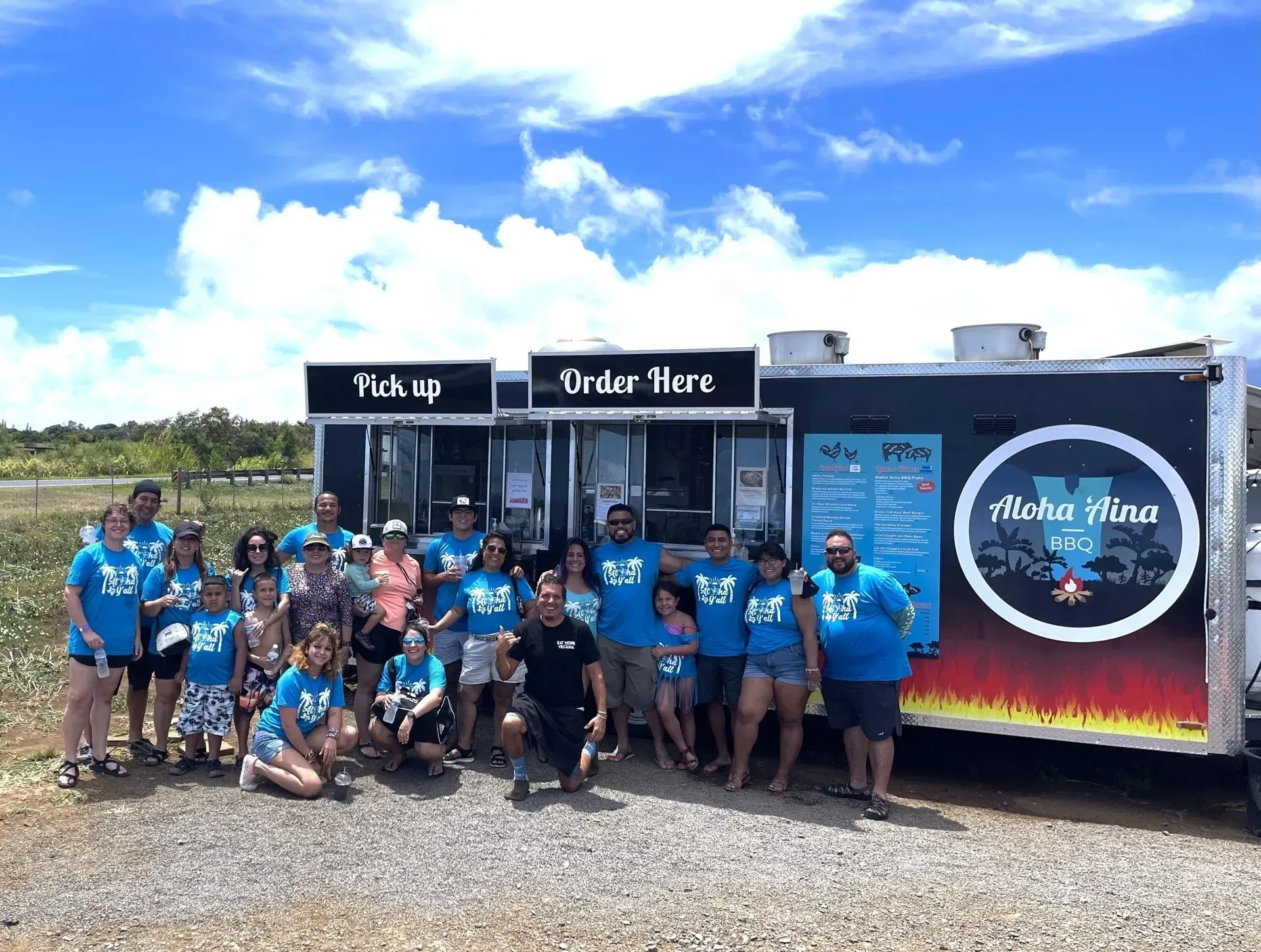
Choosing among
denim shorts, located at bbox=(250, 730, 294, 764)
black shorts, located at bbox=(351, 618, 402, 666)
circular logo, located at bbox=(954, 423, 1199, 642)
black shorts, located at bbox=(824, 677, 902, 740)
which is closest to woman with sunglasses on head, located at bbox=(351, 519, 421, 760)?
black shorts, located at bbox=(351, 618, 402, 666)

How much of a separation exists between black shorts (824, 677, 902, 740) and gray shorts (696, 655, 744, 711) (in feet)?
2.01

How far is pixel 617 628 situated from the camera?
6.62 m

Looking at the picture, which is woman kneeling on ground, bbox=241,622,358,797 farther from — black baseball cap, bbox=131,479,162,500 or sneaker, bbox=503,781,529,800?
black baseball cap, bbox=131,479,162,500

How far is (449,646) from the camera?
270 inches

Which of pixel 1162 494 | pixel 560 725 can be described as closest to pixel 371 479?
pixel 560 725

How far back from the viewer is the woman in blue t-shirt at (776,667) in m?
6.23

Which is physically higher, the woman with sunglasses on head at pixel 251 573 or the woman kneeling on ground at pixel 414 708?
the woman with sunglasses on head at pixel 251 573

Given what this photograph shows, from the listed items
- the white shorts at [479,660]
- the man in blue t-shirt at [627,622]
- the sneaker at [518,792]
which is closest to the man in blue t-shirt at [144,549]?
the white shorts at [479,660]

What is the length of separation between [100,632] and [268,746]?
4.14 feet

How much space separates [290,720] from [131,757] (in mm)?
1407

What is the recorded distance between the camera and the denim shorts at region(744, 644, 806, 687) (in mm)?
6234

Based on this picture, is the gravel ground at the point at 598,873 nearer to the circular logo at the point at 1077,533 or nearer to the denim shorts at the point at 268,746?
the denim shorts at the point at 268,746

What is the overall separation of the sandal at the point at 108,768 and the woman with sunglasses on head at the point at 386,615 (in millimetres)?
1429

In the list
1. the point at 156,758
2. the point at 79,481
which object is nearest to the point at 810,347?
the point at 156,758
